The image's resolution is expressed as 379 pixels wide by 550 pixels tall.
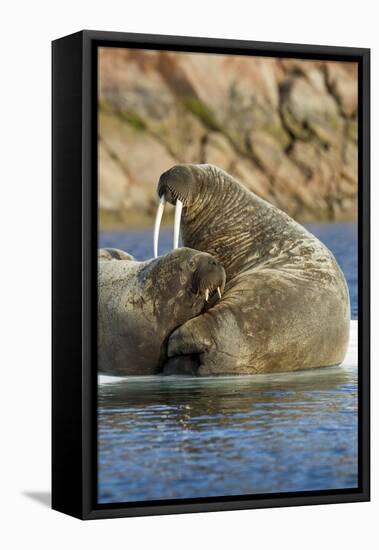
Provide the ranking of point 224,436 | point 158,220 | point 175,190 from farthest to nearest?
point 175,190, point 158,220, point 224,436

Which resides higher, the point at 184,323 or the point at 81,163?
the point at 81,163

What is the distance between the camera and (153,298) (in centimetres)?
1256

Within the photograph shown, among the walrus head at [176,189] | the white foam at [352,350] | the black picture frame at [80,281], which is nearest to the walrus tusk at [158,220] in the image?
the walrus head at [176,189]

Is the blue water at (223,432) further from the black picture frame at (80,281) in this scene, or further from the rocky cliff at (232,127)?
the rocky cliff at (232,127)

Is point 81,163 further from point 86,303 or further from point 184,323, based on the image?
point 184,323

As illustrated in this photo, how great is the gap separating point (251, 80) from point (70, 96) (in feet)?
5.26

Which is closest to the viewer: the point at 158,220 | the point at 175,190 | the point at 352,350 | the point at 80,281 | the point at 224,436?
the point at 80,281

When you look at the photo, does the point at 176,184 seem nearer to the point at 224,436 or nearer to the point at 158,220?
the point at 158,220

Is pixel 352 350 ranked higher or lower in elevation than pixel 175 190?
lower

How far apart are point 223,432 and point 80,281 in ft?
5.18

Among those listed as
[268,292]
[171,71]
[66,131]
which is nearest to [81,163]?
[66,131]

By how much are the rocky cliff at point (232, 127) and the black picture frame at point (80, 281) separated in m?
0.14

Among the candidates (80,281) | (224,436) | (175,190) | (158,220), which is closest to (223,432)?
(224,436)

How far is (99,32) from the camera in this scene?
11398 mm
